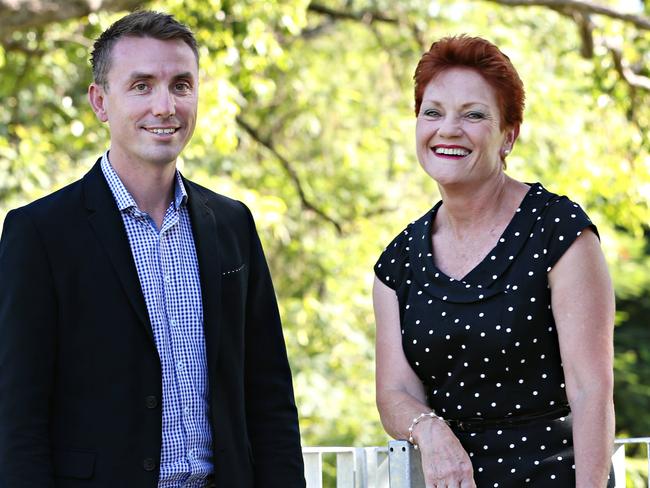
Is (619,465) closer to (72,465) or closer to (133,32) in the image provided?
(72,465)

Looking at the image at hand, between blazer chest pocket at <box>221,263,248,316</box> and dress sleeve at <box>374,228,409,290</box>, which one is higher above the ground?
dress sleeve at <box>374,228,409,290</box>

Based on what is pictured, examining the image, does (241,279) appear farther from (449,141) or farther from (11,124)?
(11,124)

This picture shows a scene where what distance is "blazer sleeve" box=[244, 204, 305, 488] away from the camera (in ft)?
8.84

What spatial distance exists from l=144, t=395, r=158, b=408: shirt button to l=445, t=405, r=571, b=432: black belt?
0.77m

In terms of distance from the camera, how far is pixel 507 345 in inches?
106

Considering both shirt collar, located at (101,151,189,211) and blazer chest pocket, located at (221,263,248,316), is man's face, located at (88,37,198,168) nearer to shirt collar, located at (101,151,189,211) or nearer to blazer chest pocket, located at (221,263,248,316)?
shirt collar, located at (101,151,189,211)

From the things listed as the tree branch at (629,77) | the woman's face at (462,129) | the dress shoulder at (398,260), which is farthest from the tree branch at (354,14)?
the woman's face at (462,129)

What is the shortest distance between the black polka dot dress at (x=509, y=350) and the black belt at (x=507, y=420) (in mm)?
10

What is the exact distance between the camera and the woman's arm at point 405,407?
268 cm

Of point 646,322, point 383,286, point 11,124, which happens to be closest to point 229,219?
point 383,286

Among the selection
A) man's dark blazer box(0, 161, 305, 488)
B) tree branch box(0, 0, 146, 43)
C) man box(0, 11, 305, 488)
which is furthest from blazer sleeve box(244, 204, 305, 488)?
tree branch box(0, 0, 146, 43)

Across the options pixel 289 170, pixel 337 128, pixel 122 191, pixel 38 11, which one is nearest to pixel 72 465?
pixel 122 191

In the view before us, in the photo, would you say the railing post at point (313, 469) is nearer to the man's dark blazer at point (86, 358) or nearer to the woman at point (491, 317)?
the woman at point (491, 317)

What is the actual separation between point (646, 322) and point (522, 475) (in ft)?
53.5
